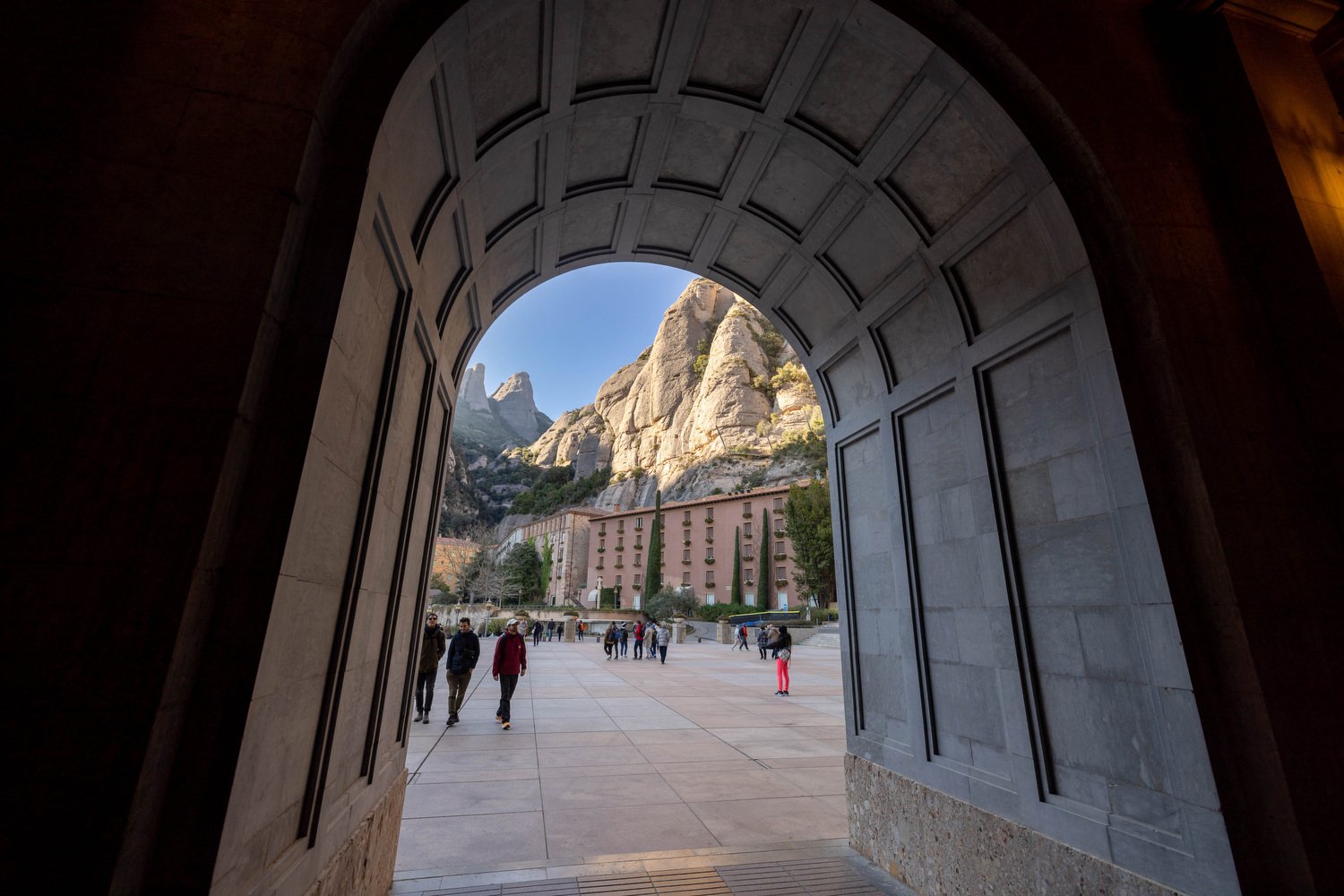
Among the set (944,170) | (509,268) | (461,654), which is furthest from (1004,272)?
(461,654)

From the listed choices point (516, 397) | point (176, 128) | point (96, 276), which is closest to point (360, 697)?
point (96, 276)

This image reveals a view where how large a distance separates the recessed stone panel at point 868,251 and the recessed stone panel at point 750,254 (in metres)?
0.71

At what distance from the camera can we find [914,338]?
550cm

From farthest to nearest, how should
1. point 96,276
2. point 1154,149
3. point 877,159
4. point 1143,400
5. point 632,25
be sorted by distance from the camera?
point 877,159 → point 632,25 → point 1154,149 → point 1143,400 → point 96,276

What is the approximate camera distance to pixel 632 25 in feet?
14.1

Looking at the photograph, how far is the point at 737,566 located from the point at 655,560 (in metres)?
10.5

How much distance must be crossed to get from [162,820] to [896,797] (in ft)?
16.9

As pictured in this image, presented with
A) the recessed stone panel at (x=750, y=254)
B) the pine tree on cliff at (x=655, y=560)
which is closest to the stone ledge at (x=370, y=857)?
the recessed stone panel at (x=750, y=254)

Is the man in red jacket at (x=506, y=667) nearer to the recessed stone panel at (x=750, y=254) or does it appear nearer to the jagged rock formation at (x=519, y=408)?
the recessed stone panel at (x=750, y=254)

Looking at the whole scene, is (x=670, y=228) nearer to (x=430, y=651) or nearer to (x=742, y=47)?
(x=742, y=47)

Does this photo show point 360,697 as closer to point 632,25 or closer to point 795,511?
point 632,25

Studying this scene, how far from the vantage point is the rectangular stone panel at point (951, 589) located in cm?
450

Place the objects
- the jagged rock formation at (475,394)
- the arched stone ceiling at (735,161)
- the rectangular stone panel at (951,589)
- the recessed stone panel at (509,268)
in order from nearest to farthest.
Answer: the arched stone ceiling at (735,161) → the rectangular stone panel at (951,589) → the recessed stone panel at (509,268) → the jagged rock formation at (475,394)

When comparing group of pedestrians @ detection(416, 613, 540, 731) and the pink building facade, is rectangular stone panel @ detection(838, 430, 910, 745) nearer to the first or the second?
group of pedestrians @ detection(416, 613, 540, 731)
